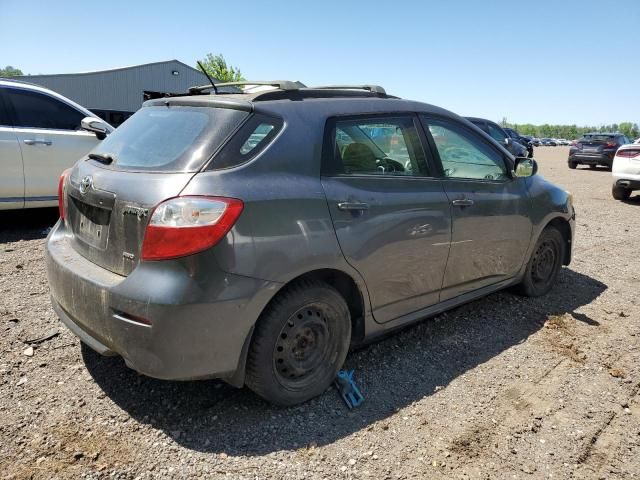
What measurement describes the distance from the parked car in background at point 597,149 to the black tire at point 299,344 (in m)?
21.7

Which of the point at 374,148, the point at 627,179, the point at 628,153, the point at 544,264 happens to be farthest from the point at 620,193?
the point at 374,148

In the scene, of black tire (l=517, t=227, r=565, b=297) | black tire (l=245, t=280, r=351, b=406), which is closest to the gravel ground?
black tire (l=245, t=280, r=351, b=406)

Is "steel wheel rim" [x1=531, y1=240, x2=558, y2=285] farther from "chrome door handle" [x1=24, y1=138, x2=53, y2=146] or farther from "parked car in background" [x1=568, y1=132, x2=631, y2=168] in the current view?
"parked car in background" [x1=568, y1=132, x2=631, y2=168]

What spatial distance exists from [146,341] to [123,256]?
445 mm

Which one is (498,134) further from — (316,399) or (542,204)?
(316,399)

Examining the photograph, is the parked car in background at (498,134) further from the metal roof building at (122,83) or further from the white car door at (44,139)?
the metal roof building at (122,83)

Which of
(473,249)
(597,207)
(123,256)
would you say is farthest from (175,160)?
(597,207)

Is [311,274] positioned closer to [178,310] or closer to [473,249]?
[178,310]

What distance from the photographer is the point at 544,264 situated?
459 cm

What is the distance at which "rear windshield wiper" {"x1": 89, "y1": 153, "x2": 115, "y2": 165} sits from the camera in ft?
9.15

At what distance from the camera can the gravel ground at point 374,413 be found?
2.34m

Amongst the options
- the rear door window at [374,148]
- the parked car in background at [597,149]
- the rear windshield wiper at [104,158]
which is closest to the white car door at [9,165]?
the rear windshield wiper at [104,158]

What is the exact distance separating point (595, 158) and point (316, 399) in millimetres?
22054

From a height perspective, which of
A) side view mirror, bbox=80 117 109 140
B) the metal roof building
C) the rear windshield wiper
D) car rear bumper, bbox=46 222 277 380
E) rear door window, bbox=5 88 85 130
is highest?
the metal roof building
